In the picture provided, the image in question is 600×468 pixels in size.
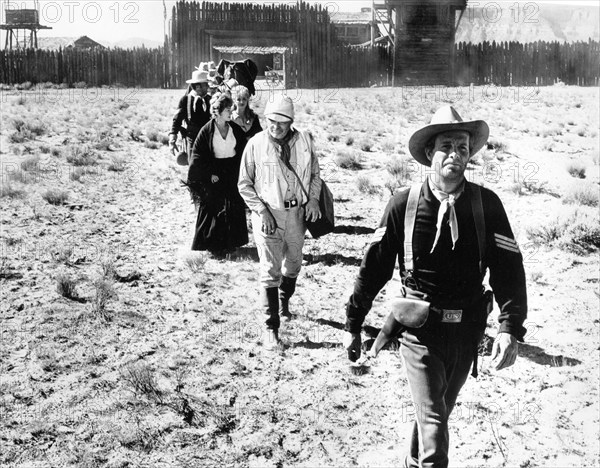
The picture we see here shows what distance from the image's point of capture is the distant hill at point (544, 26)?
16362cm

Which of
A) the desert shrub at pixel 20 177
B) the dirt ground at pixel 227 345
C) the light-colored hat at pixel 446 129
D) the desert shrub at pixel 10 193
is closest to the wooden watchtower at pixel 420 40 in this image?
the dirt ground at pixel 227 345

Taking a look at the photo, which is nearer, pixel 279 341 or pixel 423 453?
pixel 423 453

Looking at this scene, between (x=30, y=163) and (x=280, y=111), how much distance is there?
8671 mm

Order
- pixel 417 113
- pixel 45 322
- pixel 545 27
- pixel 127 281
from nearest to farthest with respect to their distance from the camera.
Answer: pixel 45 322 < pixel 127 281 < pixel 417 113 < pixel 545 27

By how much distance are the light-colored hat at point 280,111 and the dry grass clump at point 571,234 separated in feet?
15.6

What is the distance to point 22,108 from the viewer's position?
70.9 ft

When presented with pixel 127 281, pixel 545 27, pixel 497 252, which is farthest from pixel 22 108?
pixel 545 27

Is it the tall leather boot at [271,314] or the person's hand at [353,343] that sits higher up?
the person's hand at [353,343]

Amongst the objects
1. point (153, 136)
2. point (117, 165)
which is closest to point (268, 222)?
point (117, 165)

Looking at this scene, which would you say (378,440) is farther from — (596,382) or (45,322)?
(45,322)

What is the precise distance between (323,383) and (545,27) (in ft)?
624

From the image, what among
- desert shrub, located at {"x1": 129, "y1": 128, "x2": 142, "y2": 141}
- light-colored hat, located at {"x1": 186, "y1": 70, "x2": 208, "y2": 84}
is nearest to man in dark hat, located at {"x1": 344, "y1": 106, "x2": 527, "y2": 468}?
light-colored hat, located at {"x1": 186, "y1": 70, "x2": 208, "y2": 84}

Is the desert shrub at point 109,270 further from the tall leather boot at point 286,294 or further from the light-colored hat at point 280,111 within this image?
the light-colored hat at point 280,111

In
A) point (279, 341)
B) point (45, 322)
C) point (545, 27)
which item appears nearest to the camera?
point (279, 341)
